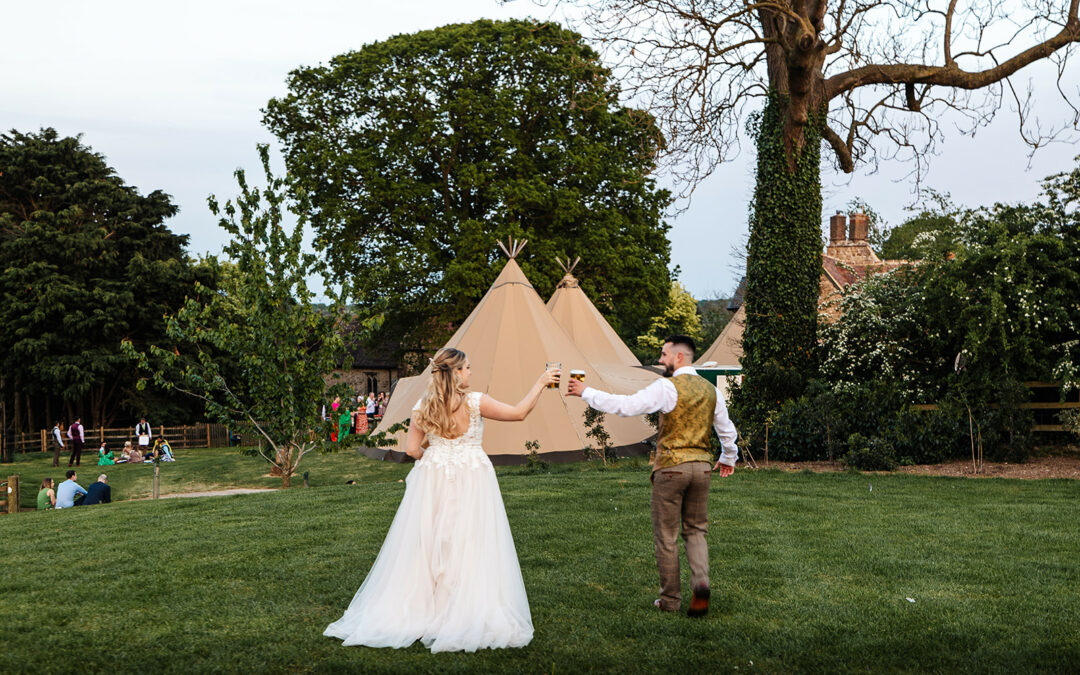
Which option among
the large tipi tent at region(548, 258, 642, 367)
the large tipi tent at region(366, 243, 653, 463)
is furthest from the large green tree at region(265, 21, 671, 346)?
the large tipi tent at region(366, 243, 653, 463)

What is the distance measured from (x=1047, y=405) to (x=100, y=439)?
29479mm

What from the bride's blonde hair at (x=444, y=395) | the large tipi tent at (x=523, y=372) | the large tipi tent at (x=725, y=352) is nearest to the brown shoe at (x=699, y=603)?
the bride's blonde hair at (x=444, y=395)

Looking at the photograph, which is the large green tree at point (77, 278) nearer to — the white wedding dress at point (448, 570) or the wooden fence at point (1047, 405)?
the wooden fence at point (1047, 405)

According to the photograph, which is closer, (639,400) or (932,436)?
(639,400)

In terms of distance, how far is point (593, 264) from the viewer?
92.2 ft

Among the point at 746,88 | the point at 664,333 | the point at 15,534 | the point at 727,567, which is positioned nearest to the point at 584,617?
the point at 727,567

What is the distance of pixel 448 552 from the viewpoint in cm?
566

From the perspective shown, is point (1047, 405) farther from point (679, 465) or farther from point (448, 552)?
point (448, 552)

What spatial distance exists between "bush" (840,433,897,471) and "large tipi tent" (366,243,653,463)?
5.87 m

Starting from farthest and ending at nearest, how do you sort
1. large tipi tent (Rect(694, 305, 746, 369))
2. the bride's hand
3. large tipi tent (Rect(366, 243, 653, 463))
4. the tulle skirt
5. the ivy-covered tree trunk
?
large tipi tent (Rect(694, 305, 746, 369)) < large tipi tent (Rect(366, 243, 653, 463)) < the ivy-covered tree trunk < the bride's hand < the tulle skirt

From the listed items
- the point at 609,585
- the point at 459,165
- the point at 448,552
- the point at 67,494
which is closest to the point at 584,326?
the point at 459,165

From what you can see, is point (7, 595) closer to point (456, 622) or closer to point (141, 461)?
point (456, 622)

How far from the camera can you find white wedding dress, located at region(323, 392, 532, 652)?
17.6 feet

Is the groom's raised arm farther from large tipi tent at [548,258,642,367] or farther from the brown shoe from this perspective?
large tipi tent at [548,258,642,367]
